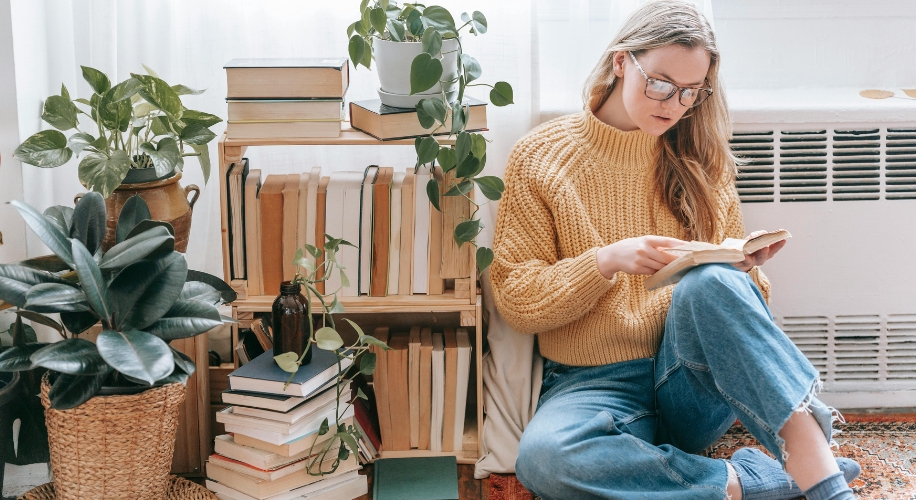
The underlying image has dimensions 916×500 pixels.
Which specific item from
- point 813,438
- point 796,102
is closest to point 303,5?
point 796,102

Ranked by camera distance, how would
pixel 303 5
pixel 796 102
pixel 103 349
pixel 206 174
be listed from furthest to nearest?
pixel 796 102
pixel 303 5
pixel 206 174
pixel 103 349

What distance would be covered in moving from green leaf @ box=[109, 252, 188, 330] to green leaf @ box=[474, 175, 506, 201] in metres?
0.52

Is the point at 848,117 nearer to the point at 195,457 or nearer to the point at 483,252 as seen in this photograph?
the point at 483,252

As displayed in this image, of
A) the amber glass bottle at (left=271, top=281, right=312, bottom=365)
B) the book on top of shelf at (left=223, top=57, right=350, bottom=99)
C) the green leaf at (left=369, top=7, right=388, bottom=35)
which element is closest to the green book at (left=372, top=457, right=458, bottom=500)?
the amber glass bottle at (left=271, top=281, right=312, bottom=365)

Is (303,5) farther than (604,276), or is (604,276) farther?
(303,5)

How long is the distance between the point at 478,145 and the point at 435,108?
10 cm

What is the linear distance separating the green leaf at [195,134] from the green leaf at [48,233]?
30 centimetres

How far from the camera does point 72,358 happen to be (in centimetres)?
126

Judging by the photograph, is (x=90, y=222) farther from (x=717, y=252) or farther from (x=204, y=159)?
(x=717, y=252)

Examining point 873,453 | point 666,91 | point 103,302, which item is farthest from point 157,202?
point 873,453

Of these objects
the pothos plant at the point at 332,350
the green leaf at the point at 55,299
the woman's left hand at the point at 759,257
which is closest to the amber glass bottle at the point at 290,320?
the pothos plant at the point at 332,350

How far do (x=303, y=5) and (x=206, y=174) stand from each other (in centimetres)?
41

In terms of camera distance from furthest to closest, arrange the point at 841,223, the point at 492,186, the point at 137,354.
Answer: the point at 841,223, the point at 492,186, the point at 137,354

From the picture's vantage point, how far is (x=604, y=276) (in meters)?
1.50
